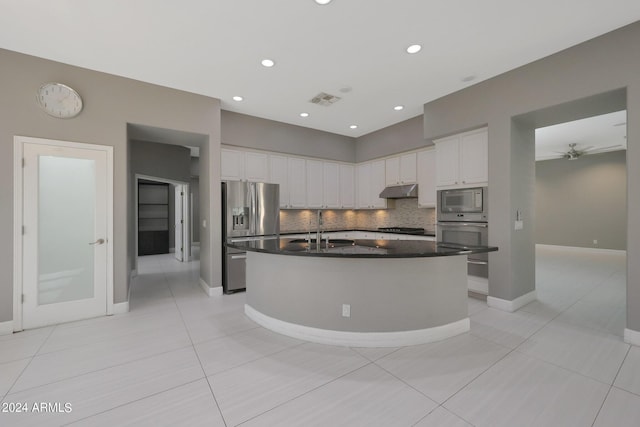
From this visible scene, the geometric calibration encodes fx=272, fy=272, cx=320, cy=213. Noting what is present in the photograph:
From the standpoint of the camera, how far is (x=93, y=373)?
219 cm

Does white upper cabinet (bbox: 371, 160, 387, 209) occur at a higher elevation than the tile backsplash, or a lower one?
higher

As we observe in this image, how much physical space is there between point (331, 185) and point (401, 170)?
5.09ft

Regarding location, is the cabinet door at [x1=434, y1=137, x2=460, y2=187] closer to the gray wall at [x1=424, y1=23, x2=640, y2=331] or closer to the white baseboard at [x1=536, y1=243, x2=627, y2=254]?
the gray wall at [x1=424, y1=23, x2=640, y2=331]

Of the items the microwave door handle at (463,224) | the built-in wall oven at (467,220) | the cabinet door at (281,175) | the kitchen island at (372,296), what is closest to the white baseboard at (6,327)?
the kitchen island at (372,296)

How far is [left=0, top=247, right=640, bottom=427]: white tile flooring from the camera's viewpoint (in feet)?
5.64

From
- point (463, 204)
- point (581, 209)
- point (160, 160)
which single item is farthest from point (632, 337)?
point (160, 160)

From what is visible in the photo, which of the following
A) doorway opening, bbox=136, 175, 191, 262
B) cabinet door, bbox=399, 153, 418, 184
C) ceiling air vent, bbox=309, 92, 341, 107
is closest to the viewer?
ceiling air vent, bbox=309, 92, 341, 107

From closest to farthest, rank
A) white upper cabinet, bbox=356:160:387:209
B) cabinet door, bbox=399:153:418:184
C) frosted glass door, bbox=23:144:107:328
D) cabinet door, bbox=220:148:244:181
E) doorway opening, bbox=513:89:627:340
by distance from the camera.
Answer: frosted glass door, bbox=23:144:107:328 < doorway opening, bbox=513:89:627:340 < cabinet door, bbox=220:148:244:181 < cabinet door, bbox=399:153:418:184 < white upper cabinet, bbox=356:160:387:209

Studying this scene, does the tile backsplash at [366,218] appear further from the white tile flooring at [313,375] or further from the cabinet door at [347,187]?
the white tile flooring at [313,375]

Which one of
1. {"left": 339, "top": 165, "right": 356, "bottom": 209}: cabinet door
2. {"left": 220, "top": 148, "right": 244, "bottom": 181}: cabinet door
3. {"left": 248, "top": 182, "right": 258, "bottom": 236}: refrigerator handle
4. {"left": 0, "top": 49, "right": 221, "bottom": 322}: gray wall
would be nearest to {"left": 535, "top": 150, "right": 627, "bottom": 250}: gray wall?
{"left": 339, "top": 165, "right": 356, "bottom": 209}: cabinet door

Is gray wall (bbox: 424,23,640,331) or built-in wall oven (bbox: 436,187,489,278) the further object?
built-in wall oven (bbox: 436,187,489,278)

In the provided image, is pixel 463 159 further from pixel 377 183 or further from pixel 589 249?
pixel 589 249

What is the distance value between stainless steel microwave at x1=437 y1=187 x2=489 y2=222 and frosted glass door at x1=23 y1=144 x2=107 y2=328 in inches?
189

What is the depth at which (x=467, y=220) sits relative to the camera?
4.04 m
